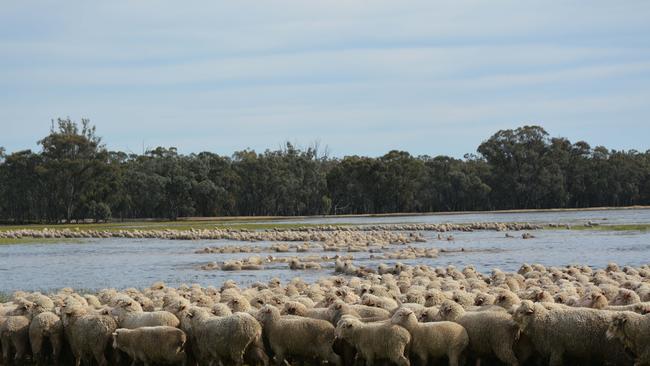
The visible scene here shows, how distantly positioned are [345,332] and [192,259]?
102 feet

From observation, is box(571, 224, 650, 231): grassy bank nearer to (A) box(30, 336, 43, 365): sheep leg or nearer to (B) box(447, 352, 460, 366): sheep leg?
(B) box(447, 352, 460, 366): sheep leg

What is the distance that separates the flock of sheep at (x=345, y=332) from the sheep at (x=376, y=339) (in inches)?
0.6

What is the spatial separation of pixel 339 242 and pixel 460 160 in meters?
115

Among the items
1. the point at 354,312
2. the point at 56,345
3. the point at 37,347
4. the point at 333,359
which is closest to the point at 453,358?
the point at 333,359

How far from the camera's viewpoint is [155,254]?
156 ft

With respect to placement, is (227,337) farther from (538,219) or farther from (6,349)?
(538,219)

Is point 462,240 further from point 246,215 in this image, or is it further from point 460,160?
point 460,160

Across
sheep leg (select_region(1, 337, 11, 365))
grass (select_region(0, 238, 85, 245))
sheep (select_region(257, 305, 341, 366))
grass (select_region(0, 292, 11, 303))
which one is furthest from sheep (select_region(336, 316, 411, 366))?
grass (select_region(0, 238, 85, 245))

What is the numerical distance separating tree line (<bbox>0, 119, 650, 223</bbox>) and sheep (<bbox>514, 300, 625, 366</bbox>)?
103 metres

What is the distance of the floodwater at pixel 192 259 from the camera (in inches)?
1271

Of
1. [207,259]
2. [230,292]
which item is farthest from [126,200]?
[230,292]

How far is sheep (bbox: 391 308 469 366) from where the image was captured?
12422mm

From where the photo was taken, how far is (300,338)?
13.1 metres

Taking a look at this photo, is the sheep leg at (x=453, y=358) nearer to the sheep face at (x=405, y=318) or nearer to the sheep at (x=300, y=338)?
the sheep face at (x=405, y=318)
